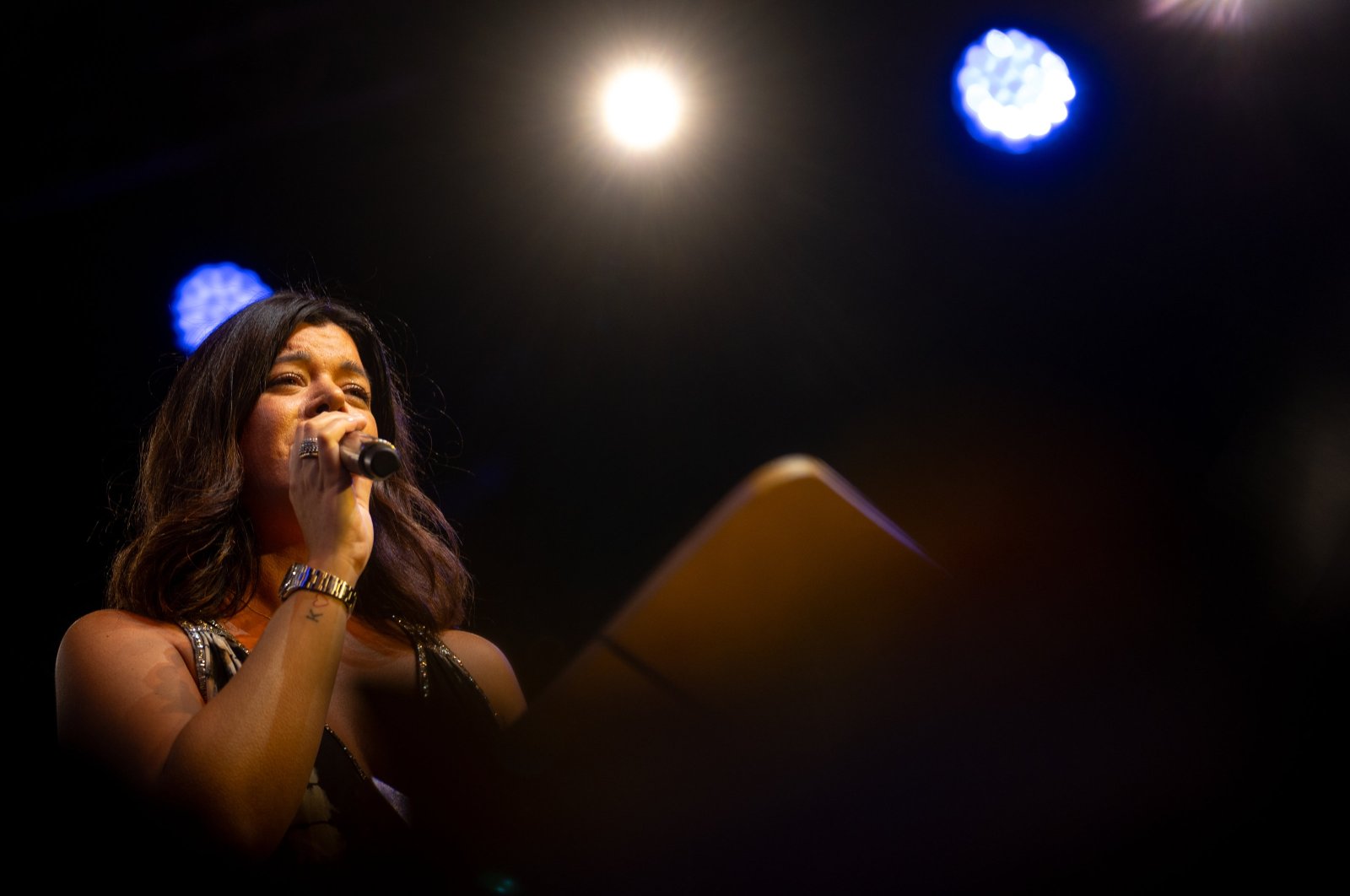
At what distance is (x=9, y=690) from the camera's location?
2025 mm

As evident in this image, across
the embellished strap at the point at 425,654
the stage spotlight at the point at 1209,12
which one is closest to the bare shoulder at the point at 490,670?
the embellished strap at the point at 425,654

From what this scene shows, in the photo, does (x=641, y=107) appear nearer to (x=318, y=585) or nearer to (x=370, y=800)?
(x=318, y=585)

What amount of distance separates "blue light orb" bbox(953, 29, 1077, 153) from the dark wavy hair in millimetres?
1764

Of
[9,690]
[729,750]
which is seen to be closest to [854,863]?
[729,750]

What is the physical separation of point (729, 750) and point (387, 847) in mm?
662

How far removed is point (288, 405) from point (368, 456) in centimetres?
42

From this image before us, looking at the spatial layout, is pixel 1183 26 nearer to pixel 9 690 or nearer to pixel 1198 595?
pixel 1198 595

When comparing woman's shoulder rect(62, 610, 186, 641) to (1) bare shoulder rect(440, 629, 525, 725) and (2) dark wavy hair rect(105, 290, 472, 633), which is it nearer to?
(2) dark wavy hair rect(105, 290, 472, 633)

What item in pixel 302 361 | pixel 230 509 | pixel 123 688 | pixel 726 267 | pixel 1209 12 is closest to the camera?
pixel 123 688

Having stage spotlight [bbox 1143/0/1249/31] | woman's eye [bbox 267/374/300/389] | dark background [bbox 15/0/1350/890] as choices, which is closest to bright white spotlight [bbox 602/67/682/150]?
dark background [bbox 15/0/1350/890]

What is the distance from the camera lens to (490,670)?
5.04 ft

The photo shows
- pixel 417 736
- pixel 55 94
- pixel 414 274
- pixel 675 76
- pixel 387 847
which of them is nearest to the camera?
pixel 387 847

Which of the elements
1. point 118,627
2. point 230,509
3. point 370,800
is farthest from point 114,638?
point 370,800

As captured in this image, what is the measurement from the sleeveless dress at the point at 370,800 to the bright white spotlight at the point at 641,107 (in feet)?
5.84
